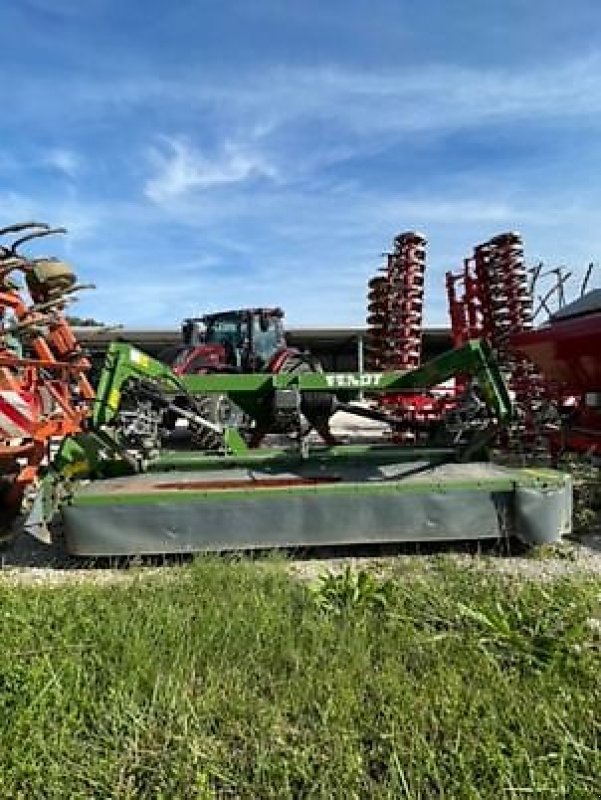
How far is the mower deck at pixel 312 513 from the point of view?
438 cm

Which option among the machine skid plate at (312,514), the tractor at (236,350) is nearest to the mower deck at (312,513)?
the machine skid plate at (312,514)

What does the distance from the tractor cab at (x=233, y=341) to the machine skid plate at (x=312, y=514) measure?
20.2 feet

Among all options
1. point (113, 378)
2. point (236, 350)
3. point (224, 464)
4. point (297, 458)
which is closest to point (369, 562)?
point (297, 458)

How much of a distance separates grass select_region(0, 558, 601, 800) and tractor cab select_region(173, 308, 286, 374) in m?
7.54

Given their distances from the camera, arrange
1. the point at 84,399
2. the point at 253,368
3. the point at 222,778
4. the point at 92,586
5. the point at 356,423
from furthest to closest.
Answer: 1. the point at 356,423
2. the point at 253,368
3. the point at 84,399
4. the point at 92,586
5. the point at 222,778

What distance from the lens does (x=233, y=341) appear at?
1159cm

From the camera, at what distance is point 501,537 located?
4586 mm

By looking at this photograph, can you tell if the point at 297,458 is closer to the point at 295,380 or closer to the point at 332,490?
the point at 295,380

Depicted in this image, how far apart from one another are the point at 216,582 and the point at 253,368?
7555 mm

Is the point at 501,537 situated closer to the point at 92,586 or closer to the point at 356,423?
the point at 92,586

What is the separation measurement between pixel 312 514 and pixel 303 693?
6.78 ft

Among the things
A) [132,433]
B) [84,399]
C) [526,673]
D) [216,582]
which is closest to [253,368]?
[84,399]

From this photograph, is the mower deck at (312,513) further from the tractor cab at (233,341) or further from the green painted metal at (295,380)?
the tractor cab at (233,341)

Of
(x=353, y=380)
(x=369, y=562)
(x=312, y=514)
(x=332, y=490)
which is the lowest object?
(x=369, y=562)
